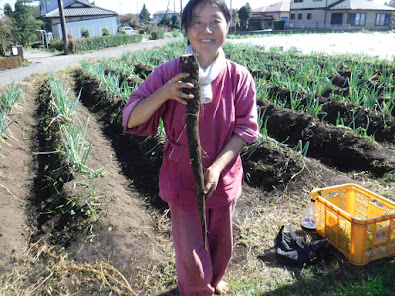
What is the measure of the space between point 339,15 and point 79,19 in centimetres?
2151

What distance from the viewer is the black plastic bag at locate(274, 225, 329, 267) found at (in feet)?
6.90

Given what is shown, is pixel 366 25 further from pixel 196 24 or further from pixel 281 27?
pixel 196 24

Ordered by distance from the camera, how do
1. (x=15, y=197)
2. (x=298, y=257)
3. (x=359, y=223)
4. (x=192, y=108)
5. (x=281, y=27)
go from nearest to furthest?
(x=192, y=108) → (x=359, y=223) → (x=298, y=257) → (x=15, y=197) → (x=281, y=27)

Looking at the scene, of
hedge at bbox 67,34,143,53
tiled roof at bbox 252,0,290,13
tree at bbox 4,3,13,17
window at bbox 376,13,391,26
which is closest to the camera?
hedge at bbox 67,34,143,53

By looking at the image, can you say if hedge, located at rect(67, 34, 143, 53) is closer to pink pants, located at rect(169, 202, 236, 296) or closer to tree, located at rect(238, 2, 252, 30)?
tree, located at rect(238, 2, 252, 30)

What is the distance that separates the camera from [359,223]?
1930mm

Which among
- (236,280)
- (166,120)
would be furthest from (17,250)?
(166,120)

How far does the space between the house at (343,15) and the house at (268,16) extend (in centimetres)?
520

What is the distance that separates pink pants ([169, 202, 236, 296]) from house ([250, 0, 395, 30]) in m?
32.0

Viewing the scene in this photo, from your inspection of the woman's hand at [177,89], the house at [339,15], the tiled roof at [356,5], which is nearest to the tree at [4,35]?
the woman's hand at [177,89]

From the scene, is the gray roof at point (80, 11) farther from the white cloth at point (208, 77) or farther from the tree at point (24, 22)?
the white cloth at point (208, 77)

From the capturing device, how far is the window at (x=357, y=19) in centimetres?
3044

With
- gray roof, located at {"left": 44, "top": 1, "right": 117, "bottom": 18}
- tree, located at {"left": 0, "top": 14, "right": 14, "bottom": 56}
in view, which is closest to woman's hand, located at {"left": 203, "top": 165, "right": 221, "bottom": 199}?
tree, located at {"left": 0, "top": 14, "right": 14, "bottom": 56}

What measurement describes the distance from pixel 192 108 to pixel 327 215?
142 centimetres
